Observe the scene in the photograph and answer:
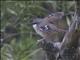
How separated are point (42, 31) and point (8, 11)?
0.72 m

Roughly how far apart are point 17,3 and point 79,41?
2.87 ft

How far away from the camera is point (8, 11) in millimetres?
1284

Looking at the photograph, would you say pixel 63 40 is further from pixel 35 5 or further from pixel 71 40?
pixel 35 5

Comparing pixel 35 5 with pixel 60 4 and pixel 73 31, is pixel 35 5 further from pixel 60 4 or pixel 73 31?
pixel 73 31

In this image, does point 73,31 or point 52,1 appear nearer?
point 73,31

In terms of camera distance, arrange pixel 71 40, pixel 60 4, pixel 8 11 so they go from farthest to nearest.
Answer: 1. pixel 60 4
2. pixel 8 11
3. pixel 71 40

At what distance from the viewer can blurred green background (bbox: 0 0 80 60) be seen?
75 centimetres

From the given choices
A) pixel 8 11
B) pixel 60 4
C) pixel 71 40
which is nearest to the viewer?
pixel 71 40

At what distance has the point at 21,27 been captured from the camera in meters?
1.08

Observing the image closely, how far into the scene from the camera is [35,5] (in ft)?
4.36

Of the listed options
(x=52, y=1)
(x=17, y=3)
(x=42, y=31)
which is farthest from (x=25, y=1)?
(x=42, y=31)

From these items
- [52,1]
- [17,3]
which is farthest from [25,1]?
[52,1]

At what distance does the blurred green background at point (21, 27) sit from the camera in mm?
754

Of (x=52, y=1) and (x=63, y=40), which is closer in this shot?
(x=63, y=40)
